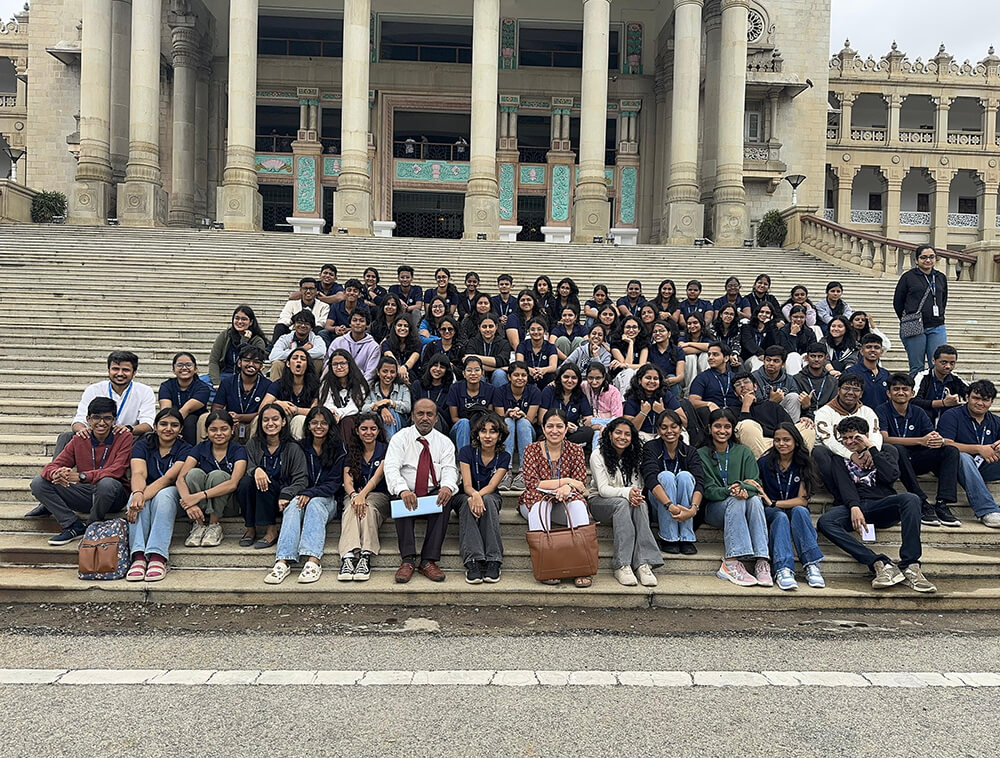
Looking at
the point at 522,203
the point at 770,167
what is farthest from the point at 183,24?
the point at 770,167

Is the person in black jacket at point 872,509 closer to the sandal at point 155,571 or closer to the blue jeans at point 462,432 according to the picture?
the blue jeans at point 462,432

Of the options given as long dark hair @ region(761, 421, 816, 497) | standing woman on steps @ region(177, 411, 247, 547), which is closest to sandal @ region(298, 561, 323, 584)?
standing woman on steps @ region(177, 411, 247, 547)

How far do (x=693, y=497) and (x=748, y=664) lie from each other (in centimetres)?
167

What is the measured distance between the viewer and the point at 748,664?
4.52m

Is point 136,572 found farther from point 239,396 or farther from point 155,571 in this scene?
point 239,396

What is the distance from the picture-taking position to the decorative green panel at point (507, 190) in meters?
28.9

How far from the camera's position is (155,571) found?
5.48 meters

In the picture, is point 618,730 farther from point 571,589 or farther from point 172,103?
point 172,103

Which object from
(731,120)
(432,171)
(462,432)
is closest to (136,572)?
(462,432)

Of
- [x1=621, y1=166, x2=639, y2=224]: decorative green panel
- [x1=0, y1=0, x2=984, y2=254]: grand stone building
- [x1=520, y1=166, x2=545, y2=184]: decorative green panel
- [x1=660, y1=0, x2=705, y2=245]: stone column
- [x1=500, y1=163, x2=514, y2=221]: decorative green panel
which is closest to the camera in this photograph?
[x1=660, y1=0, x2=705, y2=245]: stone column

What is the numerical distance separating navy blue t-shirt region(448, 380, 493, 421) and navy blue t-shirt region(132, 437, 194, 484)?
→ 2.35 m

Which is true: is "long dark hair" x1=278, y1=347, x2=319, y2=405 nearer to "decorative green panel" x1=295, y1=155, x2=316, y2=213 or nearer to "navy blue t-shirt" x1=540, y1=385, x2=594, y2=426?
"navy blue t-shirt" x1=540, y1=385, x2=594, y2=426

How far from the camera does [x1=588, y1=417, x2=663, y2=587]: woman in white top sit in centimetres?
572

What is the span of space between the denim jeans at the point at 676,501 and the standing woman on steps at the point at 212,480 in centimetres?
347
